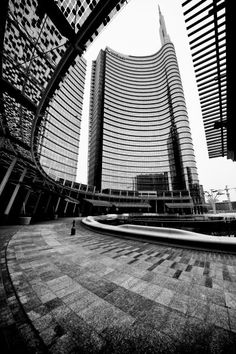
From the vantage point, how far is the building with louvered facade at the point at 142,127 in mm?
57469

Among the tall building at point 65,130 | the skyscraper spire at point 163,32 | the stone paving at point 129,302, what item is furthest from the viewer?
the skyscraper spire at point 163,32

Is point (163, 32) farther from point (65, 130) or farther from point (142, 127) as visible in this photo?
point (65, 130)

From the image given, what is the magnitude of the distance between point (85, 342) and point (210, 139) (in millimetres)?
5500

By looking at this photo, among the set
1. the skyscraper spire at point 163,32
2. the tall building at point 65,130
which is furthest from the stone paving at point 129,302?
the skyscraper spire at point 163,32

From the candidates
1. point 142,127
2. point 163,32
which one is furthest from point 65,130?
point 163,32

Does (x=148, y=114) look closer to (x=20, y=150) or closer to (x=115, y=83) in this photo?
(x=115, y=83)

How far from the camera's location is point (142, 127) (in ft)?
231

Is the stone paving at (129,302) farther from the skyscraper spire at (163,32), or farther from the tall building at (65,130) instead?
the skyscraper spire at (163,32)

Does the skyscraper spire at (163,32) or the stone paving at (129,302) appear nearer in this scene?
the stone paving at (129,302)

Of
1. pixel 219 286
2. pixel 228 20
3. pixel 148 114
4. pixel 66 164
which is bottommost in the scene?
pixel 219 286

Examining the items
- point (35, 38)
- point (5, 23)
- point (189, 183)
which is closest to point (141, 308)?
point (5, 23)

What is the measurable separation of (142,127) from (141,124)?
1.97 meters

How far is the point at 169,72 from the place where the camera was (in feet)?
218

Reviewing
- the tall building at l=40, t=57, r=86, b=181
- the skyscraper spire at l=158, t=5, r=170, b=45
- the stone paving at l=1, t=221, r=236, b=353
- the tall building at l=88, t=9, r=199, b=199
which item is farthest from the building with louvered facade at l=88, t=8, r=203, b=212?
the stone paving at l=1, t=221, r=236, b=353
